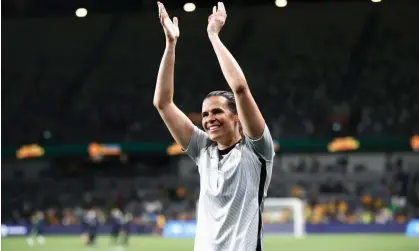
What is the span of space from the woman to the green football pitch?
14681 mm

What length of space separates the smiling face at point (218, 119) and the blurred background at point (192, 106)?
24.0m

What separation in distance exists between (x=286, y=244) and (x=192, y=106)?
1044cm

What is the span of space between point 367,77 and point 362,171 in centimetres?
349

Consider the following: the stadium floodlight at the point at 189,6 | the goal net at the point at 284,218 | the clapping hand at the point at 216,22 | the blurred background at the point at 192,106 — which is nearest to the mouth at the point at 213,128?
the clapping hand at the point at 216,22

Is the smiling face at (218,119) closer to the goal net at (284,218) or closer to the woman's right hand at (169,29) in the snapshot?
the woman's right hand at (169,29)

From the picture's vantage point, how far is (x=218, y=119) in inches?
116

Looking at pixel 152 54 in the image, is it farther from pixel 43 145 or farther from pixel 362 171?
pixel 362 171

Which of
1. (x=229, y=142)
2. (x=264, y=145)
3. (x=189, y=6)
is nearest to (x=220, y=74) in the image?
(x=189, y=6)

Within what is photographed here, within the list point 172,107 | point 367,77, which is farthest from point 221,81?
point 172,107

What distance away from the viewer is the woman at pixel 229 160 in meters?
2.83

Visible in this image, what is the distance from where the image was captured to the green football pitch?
18031 mm

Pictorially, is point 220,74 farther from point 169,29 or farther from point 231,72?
point 231,72

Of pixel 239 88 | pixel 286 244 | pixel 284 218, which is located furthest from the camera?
pixel 284 218

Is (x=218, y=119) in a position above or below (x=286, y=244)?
above
